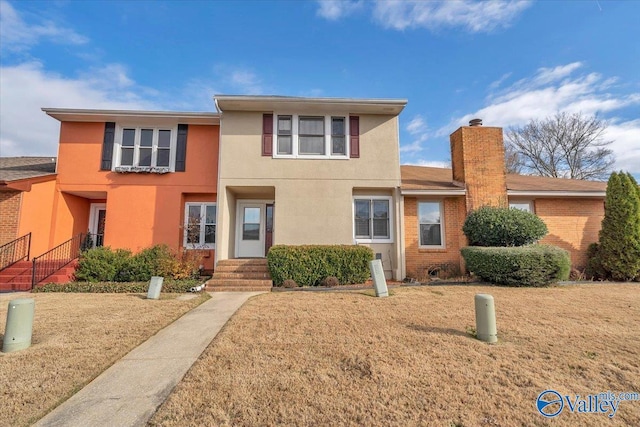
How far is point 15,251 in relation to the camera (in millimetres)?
9844

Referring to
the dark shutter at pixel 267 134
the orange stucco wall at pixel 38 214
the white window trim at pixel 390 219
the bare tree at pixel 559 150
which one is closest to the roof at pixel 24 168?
the orange stucco wall at pixel 38 214

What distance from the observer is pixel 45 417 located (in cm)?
257

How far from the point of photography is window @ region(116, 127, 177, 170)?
11500mm

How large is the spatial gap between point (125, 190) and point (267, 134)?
5.92 metres

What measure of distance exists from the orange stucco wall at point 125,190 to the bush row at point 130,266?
2.93 feet

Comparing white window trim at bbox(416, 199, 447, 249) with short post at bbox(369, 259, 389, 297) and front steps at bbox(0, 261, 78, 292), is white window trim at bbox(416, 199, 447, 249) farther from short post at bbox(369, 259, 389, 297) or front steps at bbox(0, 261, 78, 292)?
Result: front steps at bbox(0, 261, 78, 292)

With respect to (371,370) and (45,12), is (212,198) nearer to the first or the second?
(45,12)

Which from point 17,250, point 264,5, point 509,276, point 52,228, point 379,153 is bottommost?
point 509,276

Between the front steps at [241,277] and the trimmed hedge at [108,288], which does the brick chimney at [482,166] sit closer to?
the front steps at [241,277]

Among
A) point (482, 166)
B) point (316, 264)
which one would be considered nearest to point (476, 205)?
point (482, 166)

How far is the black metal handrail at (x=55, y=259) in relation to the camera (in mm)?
9395

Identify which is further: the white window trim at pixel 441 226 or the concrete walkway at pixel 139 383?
the white window trim at pixel 441 226

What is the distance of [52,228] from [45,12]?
23.7ft

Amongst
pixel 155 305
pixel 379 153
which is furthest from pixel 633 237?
pixel 155 305
